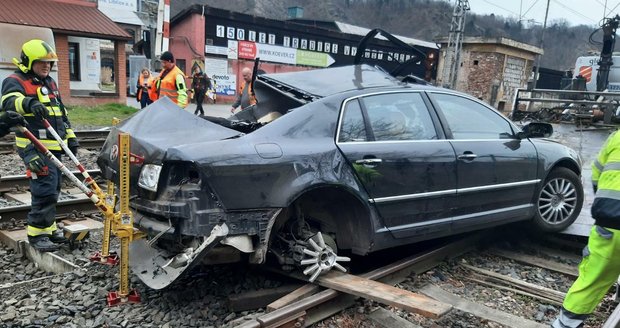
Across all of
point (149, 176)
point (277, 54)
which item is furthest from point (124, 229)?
point (277, 54)

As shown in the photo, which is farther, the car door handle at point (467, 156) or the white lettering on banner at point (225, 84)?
the white lettering on banner at point (225, 84)

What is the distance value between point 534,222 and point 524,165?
2.37ft

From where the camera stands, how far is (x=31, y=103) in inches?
167

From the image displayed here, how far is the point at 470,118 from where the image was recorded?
182 inches

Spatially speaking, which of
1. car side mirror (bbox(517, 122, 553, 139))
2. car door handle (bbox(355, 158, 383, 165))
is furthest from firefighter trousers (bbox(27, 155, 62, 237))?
car side mirror (bbox(517, 122, 553, 139))

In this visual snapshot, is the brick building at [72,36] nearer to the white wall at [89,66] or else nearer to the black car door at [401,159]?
the white wall at [89,66]

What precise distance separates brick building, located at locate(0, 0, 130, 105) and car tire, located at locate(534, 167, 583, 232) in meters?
15.5

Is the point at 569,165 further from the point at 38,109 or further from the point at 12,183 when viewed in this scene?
the point at 12,183

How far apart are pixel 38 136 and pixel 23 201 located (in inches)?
72.6

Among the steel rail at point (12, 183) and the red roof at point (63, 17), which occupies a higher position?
the red roof at point (63, 17)

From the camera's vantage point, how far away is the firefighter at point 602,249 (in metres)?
2.95

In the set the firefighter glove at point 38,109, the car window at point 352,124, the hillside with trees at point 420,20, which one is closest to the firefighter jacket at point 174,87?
the firefighter glove at point 38,109

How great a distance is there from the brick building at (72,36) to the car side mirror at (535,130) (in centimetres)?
1524

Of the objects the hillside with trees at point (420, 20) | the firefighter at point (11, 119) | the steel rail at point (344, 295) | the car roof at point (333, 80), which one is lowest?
the steel rail at point (344, 295)
